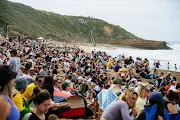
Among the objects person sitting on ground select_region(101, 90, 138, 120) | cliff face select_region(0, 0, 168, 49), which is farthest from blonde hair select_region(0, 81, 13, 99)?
cliff face select_region(0, 0, 168, 49)

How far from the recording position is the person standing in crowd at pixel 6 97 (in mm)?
2824

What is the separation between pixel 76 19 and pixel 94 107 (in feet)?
465

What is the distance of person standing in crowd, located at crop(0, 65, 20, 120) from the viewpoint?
2824mm

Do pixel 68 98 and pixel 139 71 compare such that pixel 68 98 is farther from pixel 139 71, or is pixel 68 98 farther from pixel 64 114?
pixel 139 71

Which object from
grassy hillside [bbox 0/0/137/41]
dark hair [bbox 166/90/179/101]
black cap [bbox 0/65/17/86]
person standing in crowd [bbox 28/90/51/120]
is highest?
grassy hillside [bbox 0/0/137/41]

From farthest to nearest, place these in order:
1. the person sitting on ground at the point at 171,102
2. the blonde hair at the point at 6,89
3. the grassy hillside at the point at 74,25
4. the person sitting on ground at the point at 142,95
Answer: the grassy hillside at the point at 74,25 < the person sitting on ground at the point at 142,95 < the person sitting on ground at the point at 171,102 < the blonde hair at the point at 6,89

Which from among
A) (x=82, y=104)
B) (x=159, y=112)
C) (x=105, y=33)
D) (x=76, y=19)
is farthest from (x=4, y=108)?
(x=76, y=19)

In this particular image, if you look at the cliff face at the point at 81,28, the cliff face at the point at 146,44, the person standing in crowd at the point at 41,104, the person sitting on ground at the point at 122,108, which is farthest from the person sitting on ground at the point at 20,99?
the cliff face at the point at 81,28

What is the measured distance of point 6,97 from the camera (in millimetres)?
2904

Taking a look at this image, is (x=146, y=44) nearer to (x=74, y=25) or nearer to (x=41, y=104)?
(x=74, y=25)

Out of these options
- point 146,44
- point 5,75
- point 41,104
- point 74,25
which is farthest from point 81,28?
point 5,75

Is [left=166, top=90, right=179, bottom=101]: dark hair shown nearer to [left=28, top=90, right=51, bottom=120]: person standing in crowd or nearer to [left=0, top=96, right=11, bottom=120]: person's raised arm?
[left=28, top=90, right=51, bottom=120]: person standing in crowd

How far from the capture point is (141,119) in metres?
4.30

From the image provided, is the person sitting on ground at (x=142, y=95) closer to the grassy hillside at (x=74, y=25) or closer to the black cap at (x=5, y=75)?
the black cap at (x=5, y=75)
